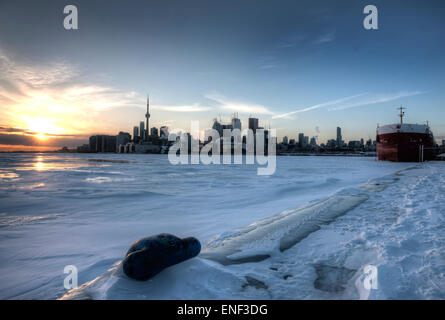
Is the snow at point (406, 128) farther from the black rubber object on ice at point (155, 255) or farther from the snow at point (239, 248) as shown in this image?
the black rubber object on ice at point (155, 255)

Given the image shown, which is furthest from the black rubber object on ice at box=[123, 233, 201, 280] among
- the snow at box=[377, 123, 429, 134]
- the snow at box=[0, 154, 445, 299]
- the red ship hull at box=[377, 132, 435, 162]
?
the snow at box=[377, 123, 429, 134]

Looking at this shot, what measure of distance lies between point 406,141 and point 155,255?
1626 inches

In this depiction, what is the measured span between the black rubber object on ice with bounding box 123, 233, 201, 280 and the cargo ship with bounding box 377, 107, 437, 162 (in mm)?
40567

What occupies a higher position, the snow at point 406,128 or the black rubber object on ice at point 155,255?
the snow at point 406,128

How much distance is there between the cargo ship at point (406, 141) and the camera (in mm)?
32781

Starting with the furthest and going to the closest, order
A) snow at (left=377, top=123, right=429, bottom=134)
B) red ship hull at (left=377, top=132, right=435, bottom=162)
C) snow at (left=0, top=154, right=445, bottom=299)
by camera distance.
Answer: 1. snow at (left=377, top=123, right=429, bottom=134)
2. red ship hull at (left=377, top=132, right=435, bottom=162)
3. snow at (left=0, top=154, right=445, bottom=299)

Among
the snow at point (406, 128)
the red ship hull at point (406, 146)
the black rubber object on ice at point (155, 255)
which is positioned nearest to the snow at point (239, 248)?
the black rubber object on ice at point (155, 255)

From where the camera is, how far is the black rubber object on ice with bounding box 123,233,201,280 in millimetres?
2121

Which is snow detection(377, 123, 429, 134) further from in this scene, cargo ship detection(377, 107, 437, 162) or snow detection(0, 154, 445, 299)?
snow detection(0, 154, 445, 299)

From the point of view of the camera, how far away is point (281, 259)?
2.67 m

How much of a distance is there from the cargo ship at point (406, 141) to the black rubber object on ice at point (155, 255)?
1597 inches
